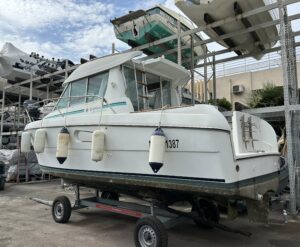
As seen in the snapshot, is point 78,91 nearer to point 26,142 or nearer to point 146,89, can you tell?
point 146,89

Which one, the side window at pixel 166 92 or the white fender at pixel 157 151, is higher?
the side window at pixel 166 92

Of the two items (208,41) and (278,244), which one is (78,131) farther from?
(208,41)

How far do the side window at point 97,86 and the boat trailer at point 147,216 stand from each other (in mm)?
1841

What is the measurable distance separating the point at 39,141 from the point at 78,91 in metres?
1.18

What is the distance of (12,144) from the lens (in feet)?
50.8

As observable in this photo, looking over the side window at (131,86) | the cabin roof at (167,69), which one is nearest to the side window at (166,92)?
the cabin roof at (167,69)

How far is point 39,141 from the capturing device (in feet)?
19.4

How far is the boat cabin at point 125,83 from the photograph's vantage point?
18.1 ft

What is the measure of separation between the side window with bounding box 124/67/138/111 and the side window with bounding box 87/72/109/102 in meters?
0.35

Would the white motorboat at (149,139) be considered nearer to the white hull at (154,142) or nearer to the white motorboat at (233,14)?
the white hull at (154,142)

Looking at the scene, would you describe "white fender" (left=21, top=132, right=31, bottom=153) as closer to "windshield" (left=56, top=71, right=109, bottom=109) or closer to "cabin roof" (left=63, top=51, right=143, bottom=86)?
"windshield" (left=56, top=71, right=109, bottom=109)

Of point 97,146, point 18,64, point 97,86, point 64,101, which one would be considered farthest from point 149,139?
point 18,64

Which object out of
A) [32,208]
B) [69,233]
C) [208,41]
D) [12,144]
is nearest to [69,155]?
[69,233]

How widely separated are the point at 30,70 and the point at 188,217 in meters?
10.7
